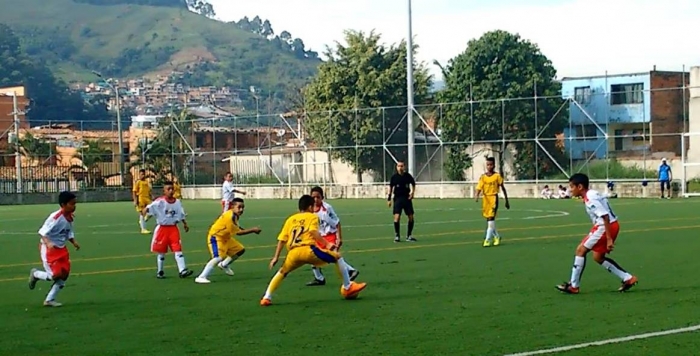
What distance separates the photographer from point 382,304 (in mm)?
13758

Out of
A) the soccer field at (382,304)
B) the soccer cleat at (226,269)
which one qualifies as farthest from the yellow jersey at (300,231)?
the soccer cleat at (226,269)

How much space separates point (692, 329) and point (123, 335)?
222 inches

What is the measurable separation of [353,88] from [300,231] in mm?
57151

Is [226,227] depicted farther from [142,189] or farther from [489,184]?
[142,189]

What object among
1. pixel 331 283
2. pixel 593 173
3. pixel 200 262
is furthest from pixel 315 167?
pixel 331 283

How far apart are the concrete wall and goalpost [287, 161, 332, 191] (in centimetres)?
65

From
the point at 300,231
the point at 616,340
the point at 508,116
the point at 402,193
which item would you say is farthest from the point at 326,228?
the point at 508,116

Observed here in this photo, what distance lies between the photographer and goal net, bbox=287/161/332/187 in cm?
6059

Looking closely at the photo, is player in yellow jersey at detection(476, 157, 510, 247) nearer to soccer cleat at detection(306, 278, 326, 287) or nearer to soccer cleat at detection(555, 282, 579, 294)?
soccer cleat at detection(306, 278, 326, 287)

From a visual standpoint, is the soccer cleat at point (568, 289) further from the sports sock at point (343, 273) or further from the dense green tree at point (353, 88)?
the dense green tree at point (353, 88)

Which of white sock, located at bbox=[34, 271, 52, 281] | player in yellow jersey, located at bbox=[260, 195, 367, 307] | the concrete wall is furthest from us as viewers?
the concrete wall

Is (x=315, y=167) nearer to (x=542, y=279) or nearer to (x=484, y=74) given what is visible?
(x=484, y=74)

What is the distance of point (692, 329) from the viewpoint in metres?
11.1

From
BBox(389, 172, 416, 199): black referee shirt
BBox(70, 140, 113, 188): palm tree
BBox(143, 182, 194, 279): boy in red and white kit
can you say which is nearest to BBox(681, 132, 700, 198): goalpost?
BBox(389, 172, 416, 199): black referee shirt
